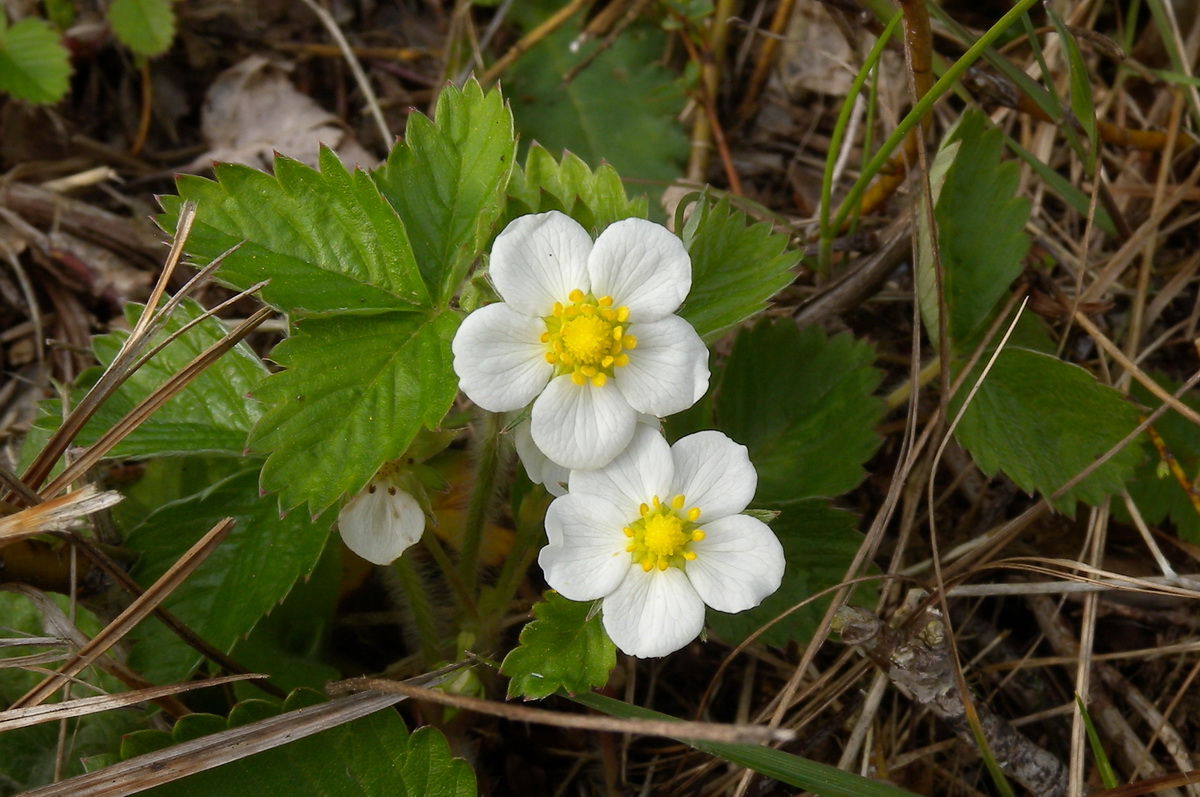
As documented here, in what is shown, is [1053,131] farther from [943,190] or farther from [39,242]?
[39,242]

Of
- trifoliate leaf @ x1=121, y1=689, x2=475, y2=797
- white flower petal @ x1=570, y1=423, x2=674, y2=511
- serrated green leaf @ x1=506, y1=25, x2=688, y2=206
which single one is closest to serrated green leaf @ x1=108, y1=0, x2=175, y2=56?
serrated green leaf @ x1=506, y1=25, x2=688, y2=206

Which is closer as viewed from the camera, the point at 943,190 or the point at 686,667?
the point at 943,190

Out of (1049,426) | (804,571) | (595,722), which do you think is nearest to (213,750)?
(595,722)

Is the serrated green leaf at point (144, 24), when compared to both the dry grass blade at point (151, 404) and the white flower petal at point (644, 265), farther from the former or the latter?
the white flower petal at point (644, 265)

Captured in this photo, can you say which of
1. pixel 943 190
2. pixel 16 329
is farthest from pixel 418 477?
pixel 16 329

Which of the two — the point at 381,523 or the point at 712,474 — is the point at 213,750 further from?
the point at 712,474

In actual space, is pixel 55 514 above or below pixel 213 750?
above
